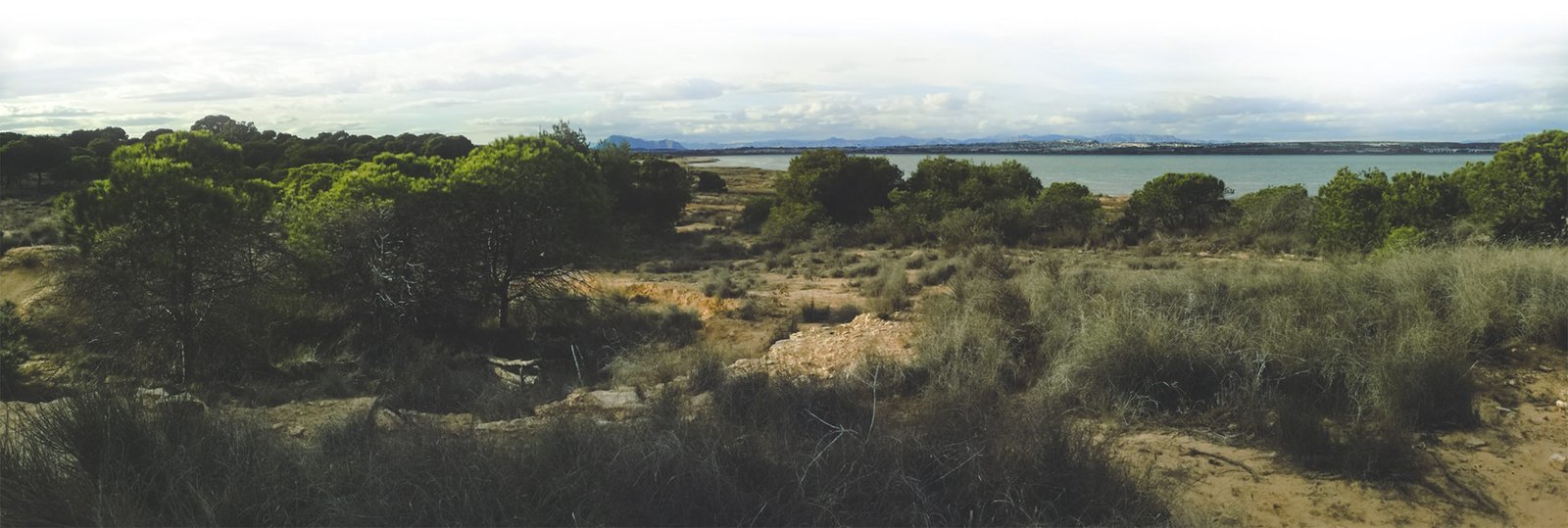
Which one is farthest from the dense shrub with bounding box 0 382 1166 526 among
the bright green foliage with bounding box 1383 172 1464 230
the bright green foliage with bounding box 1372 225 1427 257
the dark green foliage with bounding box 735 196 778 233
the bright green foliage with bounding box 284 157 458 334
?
the dark green foliage with bounding box 735 196 778 233

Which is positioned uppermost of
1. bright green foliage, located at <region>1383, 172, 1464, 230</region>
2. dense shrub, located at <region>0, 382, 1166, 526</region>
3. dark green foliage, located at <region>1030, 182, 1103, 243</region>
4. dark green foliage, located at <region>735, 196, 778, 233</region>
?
bright green foliage, located at <region>1383, 172, 1464, 230</region>

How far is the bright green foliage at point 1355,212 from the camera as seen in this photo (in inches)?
631

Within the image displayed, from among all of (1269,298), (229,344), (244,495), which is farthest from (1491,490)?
(229,344)

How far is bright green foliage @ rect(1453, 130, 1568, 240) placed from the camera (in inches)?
496

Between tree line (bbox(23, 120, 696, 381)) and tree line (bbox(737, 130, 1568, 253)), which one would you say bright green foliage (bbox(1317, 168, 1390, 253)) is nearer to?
tree line (bbox(737, 130, 1568, 253))

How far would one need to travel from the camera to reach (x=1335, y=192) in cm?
1755

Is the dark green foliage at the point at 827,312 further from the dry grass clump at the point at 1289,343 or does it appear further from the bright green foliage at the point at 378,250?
the bright green foliage at the point at 378,250

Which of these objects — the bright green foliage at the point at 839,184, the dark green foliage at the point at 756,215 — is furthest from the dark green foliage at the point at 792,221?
the dark green foliage at the point at 756,215

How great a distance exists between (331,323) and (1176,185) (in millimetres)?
24751

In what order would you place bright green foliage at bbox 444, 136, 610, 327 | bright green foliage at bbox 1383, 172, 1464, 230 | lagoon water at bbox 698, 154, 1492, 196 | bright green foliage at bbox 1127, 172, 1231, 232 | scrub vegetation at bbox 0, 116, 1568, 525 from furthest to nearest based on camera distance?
1. lagoon water at bbox 698, 154, 1492, 196
2. bright green foliage at bbox 1127, 172, 1231, 232
3. bright green foliage at bbox 1383, 172, 1464, 230
4. bright green foliage at bbox 444, 136, 610, 327
5. scrub vegetation at bbox 0, 116, 1568, 525

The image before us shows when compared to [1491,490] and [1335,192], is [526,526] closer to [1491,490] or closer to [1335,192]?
[1491,490]

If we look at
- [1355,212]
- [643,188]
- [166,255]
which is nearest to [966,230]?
[1355,212]

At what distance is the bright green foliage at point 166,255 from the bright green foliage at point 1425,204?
18.8m

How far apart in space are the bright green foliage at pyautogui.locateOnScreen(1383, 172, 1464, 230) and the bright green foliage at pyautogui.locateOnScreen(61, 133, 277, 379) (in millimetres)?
18821
